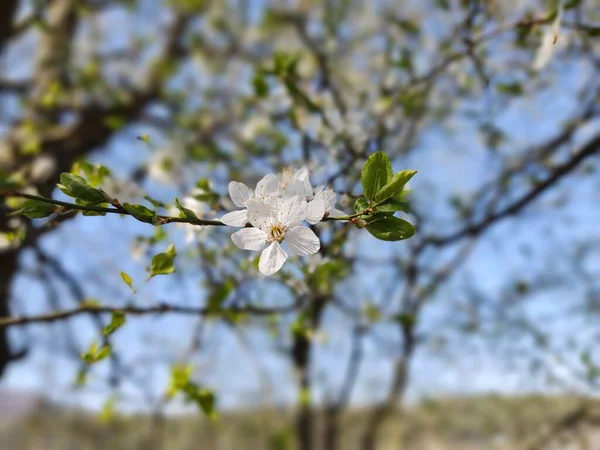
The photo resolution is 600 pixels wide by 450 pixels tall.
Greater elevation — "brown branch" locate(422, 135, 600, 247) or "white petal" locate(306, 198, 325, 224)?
"brown branch" locate(422, 135, 600, 247)

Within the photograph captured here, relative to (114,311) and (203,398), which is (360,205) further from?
(203,398)

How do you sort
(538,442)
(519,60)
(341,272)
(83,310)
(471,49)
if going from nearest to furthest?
(83,310)
(341,272)
(471,49)
(519,60)
(538,442)

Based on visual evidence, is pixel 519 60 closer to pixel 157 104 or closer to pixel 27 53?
pixel 157 104

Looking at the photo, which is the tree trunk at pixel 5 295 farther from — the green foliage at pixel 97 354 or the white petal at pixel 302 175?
the white petal at pixel 302 175

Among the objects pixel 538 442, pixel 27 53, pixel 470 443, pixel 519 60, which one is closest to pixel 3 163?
pixel 27 53

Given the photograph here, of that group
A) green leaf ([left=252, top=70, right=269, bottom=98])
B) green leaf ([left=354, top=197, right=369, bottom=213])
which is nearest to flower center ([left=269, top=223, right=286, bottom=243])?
green leaf ([left=354, top=197, right=369, bottom=213])

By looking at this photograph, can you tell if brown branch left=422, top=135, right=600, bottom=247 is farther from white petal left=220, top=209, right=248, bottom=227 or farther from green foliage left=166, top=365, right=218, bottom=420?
white petal left=220, top=209, right=248, bottom=227
